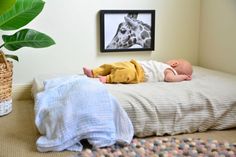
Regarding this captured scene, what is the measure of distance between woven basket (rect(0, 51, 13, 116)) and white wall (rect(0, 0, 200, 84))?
1.53ft

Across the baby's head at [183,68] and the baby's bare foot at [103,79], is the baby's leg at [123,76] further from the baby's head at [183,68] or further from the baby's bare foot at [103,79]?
the baby's head at [183,68]

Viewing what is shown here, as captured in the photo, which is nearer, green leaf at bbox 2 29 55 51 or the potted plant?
the potted plant

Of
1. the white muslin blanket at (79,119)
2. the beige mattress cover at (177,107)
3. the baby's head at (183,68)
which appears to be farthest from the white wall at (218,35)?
the white muslin blanket at (79,119)

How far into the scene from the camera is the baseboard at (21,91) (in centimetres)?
236

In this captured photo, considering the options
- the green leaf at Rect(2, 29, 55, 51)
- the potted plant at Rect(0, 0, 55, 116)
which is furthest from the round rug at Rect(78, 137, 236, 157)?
the green leaf at Rect(2, 29, 55, 51)

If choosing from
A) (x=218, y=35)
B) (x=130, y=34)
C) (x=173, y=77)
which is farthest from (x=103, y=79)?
(x=218, y=35)

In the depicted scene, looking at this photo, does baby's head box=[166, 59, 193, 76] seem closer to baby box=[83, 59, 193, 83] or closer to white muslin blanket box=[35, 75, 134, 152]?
baby box=[83, 59, 193, 83]

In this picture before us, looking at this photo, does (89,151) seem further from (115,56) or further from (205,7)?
(205,7)

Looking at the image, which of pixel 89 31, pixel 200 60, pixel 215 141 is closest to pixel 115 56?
pixel 89 31

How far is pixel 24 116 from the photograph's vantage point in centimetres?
189

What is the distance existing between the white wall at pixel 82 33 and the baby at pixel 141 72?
0.41 m

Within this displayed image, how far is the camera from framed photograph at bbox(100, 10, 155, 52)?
2.46 metres

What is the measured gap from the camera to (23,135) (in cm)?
153

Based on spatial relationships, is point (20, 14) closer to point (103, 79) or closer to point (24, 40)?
point (24, 40)
